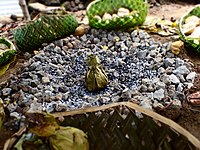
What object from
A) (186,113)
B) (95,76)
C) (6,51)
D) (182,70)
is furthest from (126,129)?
(6,51)

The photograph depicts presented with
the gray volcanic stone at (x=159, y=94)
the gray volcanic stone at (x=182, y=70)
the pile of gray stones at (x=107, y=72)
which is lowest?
the pile of gray stones at (x=107, y=72)

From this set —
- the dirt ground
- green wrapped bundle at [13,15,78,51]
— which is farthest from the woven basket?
green wrapped bundle at [13,15,78,51]

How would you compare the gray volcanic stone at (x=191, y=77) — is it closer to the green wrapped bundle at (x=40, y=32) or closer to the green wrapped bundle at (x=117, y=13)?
the green wrapped bundle at (x=117, y=13)

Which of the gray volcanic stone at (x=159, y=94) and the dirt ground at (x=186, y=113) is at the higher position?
the gray volcanic stone at (x=159, y=94)

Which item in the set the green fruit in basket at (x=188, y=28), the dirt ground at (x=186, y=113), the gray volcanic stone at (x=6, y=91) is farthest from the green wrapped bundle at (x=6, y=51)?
the green fruit in basket at (x=188, y=28)

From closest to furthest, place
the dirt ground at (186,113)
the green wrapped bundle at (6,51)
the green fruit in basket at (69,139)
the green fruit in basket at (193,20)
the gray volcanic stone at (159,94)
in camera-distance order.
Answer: the green fruit in basket at (69,139) → the dirt ground at (186,113) → the gray volcanic stone at (159,94) → the green wrapped bundle at (6,51) → the green fruit in basket at (193,20)

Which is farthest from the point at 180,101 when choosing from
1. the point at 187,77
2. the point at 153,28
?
the point at 153,28
